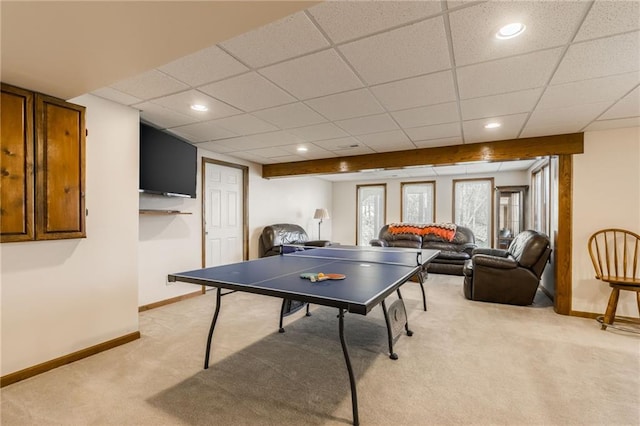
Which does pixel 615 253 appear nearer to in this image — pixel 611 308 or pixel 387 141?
pixel 611 308

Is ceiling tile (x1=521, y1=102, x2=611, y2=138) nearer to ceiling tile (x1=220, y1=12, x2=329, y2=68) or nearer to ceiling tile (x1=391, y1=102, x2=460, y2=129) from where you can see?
ceiling tile (x1=391, y1=102, x2=460, y2=129)

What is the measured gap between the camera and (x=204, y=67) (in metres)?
2.13

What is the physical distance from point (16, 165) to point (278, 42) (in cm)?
194

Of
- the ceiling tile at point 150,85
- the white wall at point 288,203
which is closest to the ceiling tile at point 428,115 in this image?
the ceiling tile at point 150,85

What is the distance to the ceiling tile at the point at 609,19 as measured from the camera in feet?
4.79

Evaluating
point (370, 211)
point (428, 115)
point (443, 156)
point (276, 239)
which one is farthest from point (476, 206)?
point (428, 115)

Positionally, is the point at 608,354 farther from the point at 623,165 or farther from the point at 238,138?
the point at 238,138

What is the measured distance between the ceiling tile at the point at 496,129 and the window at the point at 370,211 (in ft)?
15.1

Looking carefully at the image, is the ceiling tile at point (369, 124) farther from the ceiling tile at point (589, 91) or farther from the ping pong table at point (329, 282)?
the ping pong table at point (329, 282)

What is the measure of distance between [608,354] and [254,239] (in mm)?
5054

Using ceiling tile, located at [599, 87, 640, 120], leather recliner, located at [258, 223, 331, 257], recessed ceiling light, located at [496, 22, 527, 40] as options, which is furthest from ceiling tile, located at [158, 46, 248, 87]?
leather recliner, located at [258, 223, 331, 257]

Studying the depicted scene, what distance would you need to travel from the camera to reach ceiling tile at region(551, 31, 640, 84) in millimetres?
1770

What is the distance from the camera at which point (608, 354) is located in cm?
262

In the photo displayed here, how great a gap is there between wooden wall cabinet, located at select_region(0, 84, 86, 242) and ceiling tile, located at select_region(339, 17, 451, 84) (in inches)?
84.7
